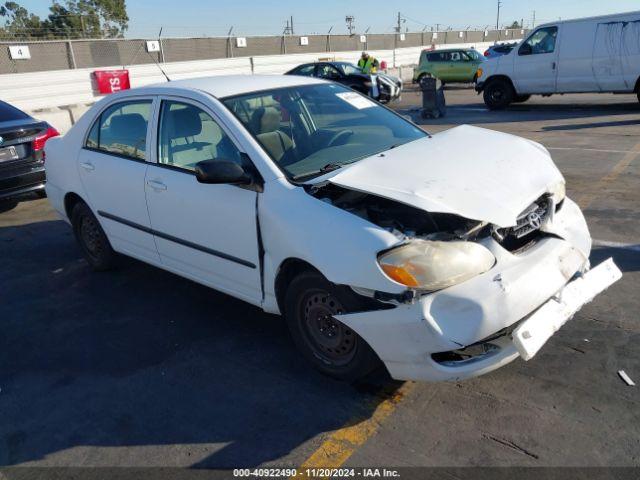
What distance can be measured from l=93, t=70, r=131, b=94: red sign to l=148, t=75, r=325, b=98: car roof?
14.0 m

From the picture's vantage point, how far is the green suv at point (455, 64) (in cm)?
2233

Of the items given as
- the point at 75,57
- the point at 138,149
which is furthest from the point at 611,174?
the point at 75,57

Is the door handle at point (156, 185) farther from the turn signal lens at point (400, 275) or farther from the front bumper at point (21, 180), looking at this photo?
the front bumper at point (21, 180)

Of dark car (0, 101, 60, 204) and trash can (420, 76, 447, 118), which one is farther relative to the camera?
trash can (420, 76, 447, 118)

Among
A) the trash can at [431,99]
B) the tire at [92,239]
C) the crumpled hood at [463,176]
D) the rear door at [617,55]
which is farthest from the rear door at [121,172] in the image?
the rear door at [617,55]

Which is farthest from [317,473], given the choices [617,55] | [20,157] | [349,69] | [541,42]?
[349,69]

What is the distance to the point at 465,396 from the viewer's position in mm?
3113

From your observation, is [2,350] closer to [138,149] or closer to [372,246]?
[138,149]

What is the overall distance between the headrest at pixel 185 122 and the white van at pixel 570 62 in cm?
1237

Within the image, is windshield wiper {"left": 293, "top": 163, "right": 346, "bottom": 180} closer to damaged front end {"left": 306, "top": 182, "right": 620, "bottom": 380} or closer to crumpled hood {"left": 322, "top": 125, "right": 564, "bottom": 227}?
crumpled hood {"left": 322, "top": 125, "right": 564, "bottom": 227}

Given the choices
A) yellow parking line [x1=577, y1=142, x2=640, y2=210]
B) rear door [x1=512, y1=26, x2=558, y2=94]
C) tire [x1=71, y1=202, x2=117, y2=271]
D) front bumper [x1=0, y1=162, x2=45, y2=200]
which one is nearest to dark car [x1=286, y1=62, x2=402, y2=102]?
rear door [x1=512, y1=26, x2=558, y2=94]

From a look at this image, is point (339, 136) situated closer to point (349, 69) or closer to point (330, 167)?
point (330, 167)

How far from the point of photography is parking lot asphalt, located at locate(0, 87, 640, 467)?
2770 mm

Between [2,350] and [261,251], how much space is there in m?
2.14
